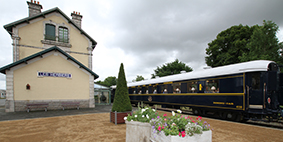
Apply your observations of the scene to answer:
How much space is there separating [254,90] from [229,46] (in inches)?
904

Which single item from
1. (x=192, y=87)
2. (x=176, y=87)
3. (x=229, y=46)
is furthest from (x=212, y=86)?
(x=229, y=46)

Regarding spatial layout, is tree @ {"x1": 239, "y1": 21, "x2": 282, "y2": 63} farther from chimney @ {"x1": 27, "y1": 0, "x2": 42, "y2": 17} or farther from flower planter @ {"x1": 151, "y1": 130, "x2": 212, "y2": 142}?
chimney @ {"x1": 27, "y1": 0, "x2": 42, "y2": 17}

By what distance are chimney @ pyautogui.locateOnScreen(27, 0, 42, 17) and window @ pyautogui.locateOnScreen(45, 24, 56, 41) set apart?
197 centimetres

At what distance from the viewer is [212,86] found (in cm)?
980

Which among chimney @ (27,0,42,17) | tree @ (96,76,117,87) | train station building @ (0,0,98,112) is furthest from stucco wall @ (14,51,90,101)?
tree @ (96,76,117,87)

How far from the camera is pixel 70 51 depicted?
63.5 feet

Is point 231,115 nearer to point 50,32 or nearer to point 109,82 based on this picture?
point 50,32

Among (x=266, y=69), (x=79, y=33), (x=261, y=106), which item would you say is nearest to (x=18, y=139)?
(x=261, y=106)

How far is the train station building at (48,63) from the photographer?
13.9 meters

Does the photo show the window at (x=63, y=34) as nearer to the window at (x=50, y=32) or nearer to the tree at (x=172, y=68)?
the window at (x=50, y=32)

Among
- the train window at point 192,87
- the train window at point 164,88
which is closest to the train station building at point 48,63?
the train window at point 164,88

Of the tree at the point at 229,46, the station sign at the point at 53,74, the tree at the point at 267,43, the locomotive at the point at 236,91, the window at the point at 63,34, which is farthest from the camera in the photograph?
the tree at the point at 229,46

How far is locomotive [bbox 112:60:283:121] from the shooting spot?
766 cm

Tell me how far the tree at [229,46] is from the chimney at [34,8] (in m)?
27.6
